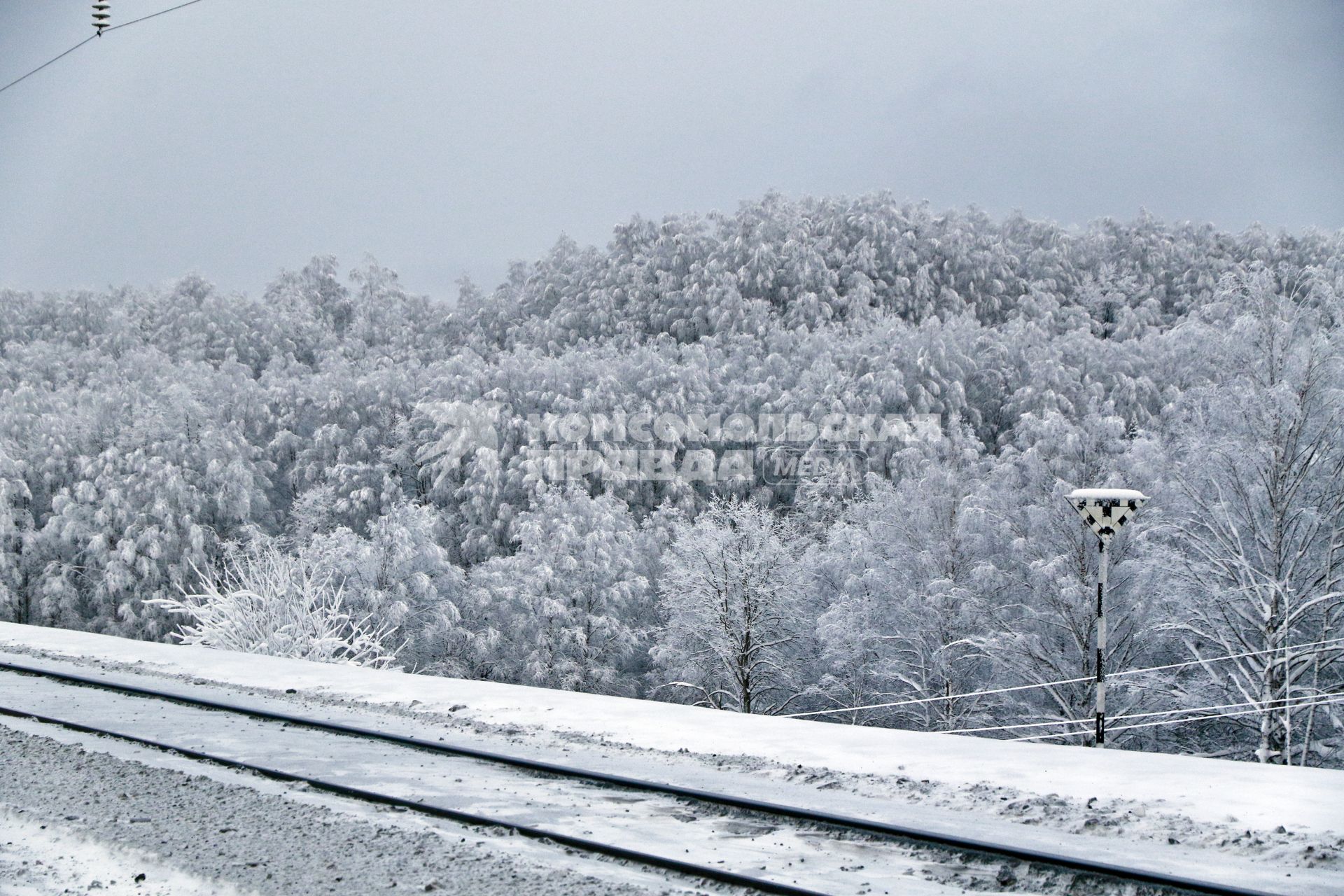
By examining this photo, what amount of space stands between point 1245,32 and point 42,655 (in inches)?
2094

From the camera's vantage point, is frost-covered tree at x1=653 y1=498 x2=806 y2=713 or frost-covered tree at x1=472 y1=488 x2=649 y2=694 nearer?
frost-covered tree at x1=653 y1=498 x2=806 y2=713

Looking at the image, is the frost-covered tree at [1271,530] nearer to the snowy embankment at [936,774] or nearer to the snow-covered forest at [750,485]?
the snow-covered forest at [750,485]

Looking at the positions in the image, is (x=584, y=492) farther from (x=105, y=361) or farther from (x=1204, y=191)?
(x=1204, y=191)

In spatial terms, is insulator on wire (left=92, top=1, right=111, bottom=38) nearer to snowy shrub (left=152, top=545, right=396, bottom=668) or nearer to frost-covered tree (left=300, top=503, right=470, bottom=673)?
snowy shrub (left=152, top=545, right=396, bottom=668)

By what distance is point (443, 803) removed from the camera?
7.27 metres

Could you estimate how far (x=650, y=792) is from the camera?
25.0 feet

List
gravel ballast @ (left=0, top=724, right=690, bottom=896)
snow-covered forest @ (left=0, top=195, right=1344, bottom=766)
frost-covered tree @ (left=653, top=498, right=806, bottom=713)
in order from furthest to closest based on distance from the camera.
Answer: frost-covered tree @ (left=653, top=498, right=806, bottom=713)
snow-covered forest @ (left=0, top=195, right=1344, bottom=766)
gravel ballast @ (left=0, top=724, right=690, bottom=896)

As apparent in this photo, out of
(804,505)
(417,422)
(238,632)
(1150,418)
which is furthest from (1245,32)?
(238,632)

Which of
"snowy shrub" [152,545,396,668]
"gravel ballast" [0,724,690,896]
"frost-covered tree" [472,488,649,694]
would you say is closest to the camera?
"gravel ballast" [0,724,690,896]

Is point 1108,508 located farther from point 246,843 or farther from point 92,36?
point 92,36

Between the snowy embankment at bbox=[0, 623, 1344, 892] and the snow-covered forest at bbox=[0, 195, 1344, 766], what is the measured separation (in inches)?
328

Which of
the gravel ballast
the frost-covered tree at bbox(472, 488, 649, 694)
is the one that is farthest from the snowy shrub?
the frost-covered tree at bbox(472, 488, 649, 694)

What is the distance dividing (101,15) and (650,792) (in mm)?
10546

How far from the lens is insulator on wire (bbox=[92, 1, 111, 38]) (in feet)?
39.0
